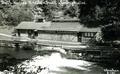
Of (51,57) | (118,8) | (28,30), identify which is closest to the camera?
(118,8)

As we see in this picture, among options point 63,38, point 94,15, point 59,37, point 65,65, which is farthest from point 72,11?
point 65,65

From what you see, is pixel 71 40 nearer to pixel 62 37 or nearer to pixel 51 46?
pixel 62 37

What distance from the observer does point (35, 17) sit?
237ft

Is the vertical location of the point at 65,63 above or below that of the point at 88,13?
below

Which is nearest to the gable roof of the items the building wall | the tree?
the building wall

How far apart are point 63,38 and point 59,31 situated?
1.78m

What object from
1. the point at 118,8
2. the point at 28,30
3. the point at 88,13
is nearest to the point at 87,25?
the point at 88,13

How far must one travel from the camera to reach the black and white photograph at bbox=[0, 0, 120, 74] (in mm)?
35469

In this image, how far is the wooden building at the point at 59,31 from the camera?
53.6 metres

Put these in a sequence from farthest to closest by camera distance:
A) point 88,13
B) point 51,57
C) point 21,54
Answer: point 88,13
point 21,54
point 51,57

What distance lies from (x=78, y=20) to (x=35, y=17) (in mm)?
18997

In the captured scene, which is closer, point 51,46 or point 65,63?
point 65,63

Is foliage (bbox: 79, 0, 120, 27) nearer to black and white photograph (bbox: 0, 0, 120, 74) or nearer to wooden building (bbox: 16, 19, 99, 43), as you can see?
black and white photograph (bbox: 0, 0, 120, 74)

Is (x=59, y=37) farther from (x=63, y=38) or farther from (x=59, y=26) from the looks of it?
(x=59, y=26)
